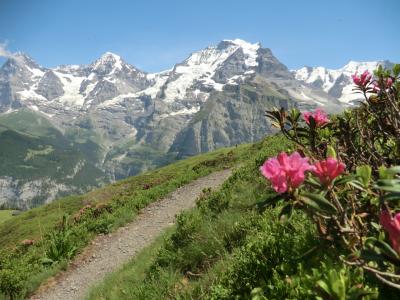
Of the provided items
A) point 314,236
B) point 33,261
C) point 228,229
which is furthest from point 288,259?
point 33,261

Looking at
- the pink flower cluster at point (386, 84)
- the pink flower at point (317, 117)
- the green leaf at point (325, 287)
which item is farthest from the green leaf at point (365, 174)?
the pink flower cluster at point (386, 84)

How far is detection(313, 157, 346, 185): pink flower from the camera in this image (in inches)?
101

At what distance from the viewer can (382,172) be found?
7.90 feet

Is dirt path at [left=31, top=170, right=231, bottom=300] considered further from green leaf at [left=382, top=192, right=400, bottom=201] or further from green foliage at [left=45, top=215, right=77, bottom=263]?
green leaf at [left=382, top=192, right=400, bottom=201]

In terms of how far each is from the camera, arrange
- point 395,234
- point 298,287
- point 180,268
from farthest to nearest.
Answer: point 180,268 < point 298,287 < point 395,234

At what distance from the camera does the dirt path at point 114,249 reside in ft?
48.9

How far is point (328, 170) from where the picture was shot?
102 inches

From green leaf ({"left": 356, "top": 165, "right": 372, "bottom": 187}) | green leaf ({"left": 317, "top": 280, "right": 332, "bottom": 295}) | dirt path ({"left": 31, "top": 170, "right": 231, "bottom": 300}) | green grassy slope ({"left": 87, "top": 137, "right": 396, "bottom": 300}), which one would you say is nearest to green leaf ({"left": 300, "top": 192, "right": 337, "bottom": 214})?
green leaf ({"left": 356, "top": 165, "right": 372, "bottom": 187})

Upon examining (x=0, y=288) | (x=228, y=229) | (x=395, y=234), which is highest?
(x=395, y=234)

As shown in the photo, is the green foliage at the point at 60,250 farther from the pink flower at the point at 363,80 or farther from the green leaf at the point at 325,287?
the green leaf at the point at 325,287

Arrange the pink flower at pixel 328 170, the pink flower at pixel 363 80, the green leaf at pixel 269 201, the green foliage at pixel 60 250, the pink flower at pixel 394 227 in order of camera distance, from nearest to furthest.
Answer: the pink flower at pixel 394 227
the pink flower at pixel 328 170
the green leaf at pixel 269 201
the pink flower at pixel 363 80
the green foliage at pixel 60 250

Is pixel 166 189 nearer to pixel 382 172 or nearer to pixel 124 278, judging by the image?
pixel 124 278

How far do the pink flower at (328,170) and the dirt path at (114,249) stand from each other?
494 inches

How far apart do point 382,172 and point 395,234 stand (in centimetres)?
46
